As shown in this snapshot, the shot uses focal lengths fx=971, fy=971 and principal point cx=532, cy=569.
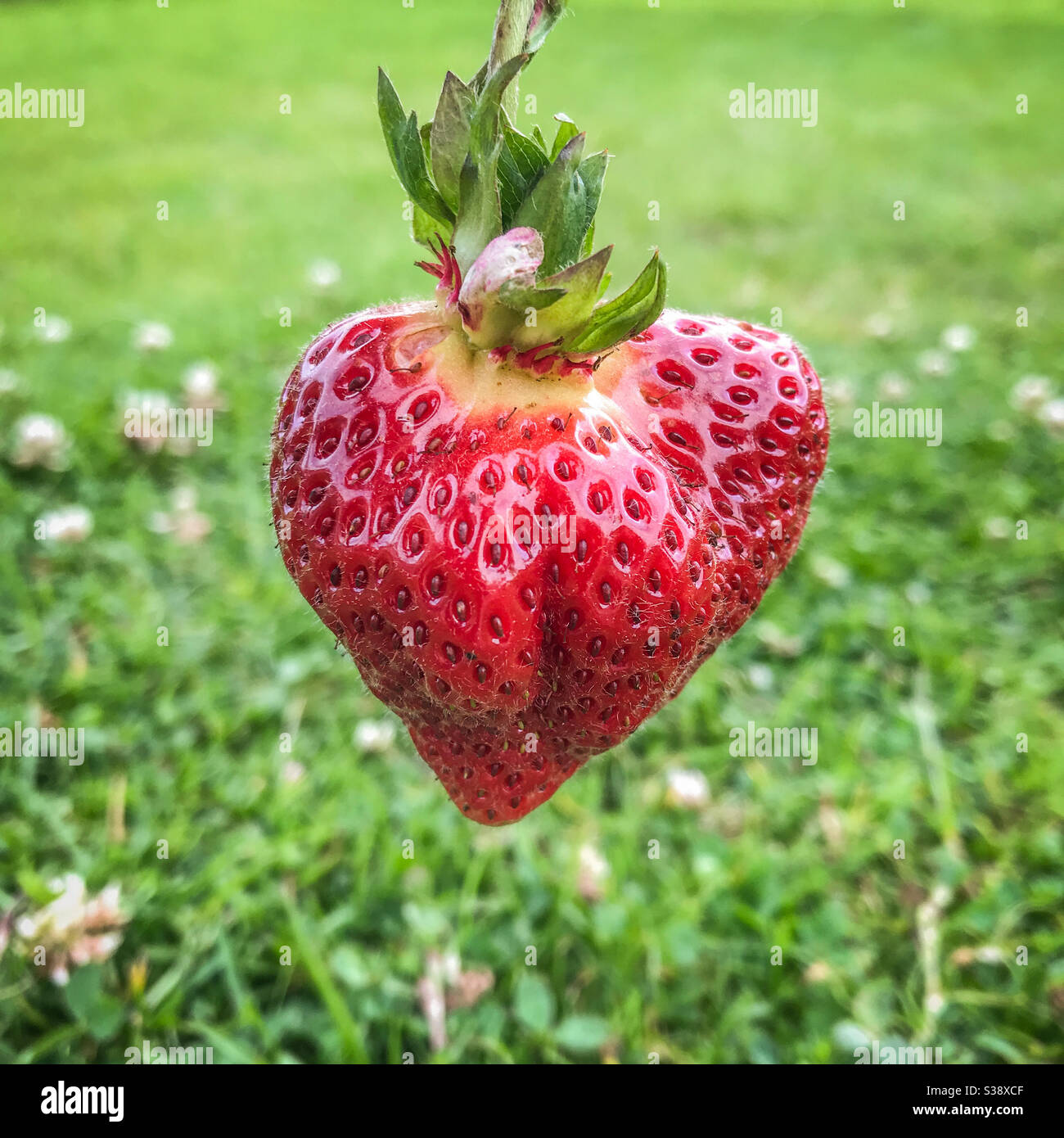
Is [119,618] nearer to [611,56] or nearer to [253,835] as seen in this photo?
[253,835]

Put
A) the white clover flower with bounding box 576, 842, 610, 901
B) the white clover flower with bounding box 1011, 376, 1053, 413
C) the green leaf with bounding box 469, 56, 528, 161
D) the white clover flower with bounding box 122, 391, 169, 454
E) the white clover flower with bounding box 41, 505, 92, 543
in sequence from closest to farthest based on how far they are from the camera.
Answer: the green leaf with bounding box 469, 56, 528, 161 → the white clover flower with bounding box 576, 842, 610, 901 → the white clover flower with bounding box 41, 505, 92, 543 → the white clover flower with bounding box 122, 391, 169, 454 → the white clover flower with bounding box 1011, 376, 1053, 413

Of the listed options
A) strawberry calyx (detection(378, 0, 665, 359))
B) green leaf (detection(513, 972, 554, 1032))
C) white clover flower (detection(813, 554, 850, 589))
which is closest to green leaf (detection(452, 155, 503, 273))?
strawberry calyx (detection(378, 0, 665, 359))

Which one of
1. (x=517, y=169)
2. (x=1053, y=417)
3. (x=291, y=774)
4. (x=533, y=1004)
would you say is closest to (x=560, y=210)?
(x=517, y=169)

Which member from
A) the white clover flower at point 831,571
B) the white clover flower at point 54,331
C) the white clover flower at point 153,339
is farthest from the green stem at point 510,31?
the white clover flower at point 54,331

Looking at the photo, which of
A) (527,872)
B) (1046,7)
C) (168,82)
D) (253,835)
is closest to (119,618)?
(253,835)

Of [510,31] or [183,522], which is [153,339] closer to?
[183,522]

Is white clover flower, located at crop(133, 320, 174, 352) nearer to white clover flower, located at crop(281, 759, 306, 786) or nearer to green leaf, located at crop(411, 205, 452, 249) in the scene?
white clover flower, located at crop(281, 759, 306, 786)

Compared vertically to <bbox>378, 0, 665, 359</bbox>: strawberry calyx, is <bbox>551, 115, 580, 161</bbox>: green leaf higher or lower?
higher
